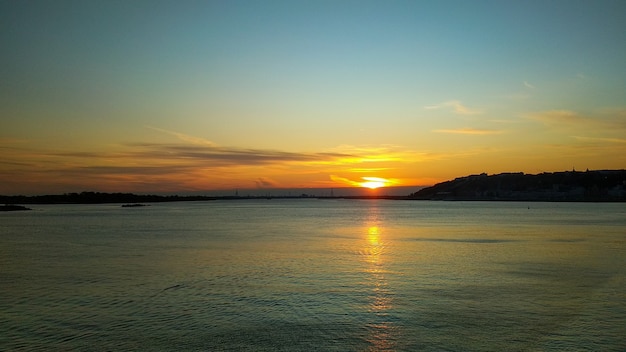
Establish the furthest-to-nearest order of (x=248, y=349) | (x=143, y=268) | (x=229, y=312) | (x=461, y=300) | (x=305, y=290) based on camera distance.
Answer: (x=143, y=268) < (x=305, y=290) < (x=461, y=300) < (x=229, y=312) < (x=248, y=349)

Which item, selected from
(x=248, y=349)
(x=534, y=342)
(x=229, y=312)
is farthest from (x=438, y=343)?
(x=229, y=312)

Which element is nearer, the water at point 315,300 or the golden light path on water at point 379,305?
the golden light path on water at point 379,305

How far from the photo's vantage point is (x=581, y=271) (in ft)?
72.2

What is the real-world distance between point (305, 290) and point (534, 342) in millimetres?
8395

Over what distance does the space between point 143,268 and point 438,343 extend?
16442 millimetres

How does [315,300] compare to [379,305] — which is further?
[315,300]

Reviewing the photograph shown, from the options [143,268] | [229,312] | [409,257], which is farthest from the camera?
[409,257]

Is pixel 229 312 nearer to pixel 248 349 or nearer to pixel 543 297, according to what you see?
pixel 248 349

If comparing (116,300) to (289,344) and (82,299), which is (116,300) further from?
(289,344)

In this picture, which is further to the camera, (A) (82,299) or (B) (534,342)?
(A) (82,299)

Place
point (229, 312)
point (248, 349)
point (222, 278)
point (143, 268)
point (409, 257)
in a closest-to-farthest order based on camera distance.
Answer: point (248, 349), point (229, 312), point (222, 278), point (143, 268), point (409, 257)

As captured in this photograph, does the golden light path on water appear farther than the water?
No

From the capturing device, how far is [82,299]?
1652 cm

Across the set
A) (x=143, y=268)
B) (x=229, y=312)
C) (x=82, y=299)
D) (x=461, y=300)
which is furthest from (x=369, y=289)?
(x=143, y=268)
